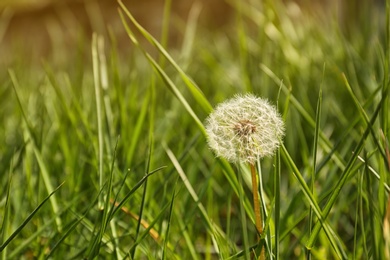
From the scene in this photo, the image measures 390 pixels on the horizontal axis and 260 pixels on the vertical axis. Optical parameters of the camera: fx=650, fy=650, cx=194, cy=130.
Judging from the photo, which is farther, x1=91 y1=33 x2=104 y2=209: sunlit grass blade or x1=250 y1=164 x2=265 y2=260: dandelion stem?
x1=91 y1=33 x2=104 y2=209: sunlit grass blade

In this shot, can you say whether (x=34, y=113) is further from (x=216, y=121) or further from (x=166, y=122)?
(x=216, y=121)

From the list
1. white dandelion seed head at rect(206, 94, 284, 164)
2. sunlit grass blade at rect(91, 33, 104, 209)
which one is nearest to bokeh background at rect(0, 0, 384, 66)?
sunlit grass blade at rect(91, 33, 104, 209)

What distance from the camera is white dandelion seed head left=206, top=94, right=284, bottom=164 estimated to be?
22.2 inches

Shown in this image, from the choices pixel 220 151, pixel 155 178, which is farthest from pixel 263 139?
pixel 155 178

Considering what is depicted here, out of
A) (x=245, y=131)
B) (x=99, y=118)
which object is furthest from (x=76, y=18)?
(x=245, y=131)

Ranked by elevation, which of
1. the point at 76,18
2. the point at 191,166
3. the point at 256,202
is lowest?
the point at 76,18

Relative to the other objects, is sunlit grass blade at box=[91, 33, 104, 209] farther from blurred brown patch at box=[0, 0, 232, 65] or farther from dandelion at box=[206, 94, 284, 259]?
blurred brown patch at box=[0, 0, 232, 65]

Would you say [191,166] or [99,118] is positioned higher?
[99,118]

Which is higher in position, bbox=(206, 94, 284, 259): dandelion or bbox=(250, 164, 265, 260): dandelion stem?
bbox=(206, 94, 284, 259): dandelion

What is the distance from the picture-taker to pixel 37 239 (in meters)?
0.81

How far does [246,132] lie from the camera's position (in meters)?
0.57

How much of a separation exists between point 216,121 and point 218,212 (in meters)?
0.46

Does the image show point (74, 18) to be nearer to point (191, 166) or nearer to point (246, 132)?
point (191, 166)

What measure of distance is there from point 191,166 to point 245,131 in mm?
452
